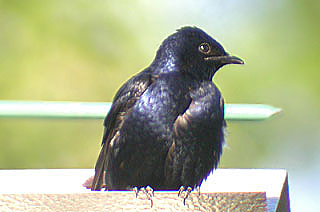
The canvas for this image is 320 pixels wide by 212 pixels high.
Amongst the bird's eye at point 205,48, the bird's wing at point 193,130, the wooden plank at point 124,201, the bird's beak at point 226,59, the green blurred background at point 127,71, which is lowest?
the wooden plank at point 124,201

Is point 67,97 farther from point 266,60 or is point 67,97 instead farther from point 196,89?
point 196,89

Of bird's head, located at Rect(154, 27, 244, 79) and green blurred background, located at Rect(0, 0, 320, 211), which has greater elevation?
green blurred background, located at Rect(0, 0, 320, 211)

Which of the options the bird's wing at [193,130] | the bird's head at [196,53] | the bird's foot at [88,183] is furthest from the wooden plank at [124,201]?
the bird's head at [196,53]

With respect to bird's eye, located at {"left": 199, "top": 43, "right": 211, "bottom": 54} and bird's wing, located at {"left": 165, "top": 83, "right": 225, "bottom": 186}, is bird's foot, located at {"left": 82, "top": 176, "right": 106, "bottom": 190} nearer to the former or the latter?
bird's wing, located at {"left": 165, "top": 83, "right": 225, "bottom": 186}

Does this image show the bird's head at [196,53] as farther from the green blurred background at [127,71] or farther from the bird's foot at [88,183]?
the green blurred background at [127,71]

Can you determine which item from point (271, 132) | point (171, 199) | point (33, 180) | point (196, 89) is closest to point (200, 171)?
point (196, 89)

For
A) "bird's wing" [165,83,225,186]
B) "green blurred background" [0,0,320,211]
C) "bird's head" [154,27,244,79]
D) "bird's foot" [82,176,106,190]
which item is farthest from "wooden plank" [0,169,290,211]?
"green blurred background" [0,0,320,211]
